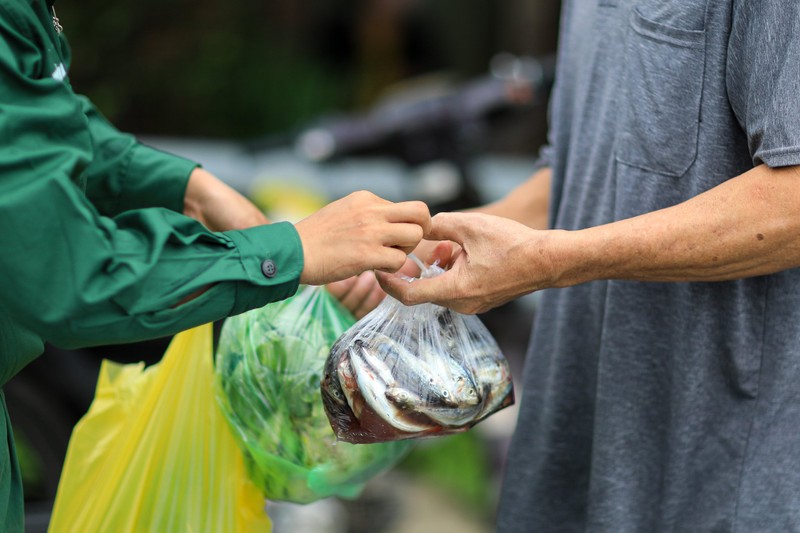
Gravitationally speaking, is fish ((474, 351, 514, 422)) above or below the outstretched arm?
below

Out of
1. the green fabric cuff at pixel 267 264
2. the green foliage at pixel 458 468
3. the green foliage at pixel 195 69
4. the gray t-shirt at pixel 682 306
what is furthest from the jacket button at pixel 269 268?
the green foliage at pixel 195 69

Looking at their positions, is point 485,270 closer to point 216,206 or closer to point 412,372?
point 412,372

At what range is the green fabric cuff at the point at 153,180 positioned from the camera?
1.87m

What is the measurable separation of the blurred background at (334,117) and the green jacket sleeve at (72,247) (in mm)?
1517

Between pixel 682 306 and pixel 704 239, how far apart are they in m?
0.21

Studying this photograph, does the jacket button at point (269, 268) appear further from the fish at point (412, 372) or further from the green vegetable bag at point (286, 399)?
the green vegetable bag at point (286, 399)

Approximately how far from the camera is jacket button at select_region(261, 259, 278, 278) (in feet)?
4.59

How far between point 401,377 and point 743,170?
2.20 ft

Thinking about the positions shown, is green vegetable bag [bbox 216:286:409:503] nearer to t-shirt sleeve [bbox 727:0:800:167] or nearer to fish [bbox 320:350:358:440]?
fish [bbox 320:350:358:440]

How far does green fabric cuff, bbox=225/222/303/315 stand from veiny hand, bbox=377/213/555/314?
8.3 inches

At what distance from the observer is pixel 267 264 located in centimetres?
A: 140

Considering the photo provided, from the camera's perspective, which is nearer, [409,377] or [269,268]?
[269,268]

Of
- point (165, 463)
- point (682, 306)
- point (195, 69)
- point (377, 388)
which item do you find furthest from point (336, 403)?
point (195, 69)

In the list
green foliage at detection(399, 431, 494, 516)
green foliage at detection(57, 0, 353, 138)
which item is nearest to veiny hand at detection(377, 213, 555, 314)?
green foliage at detection(399, 431, 494, 516)
